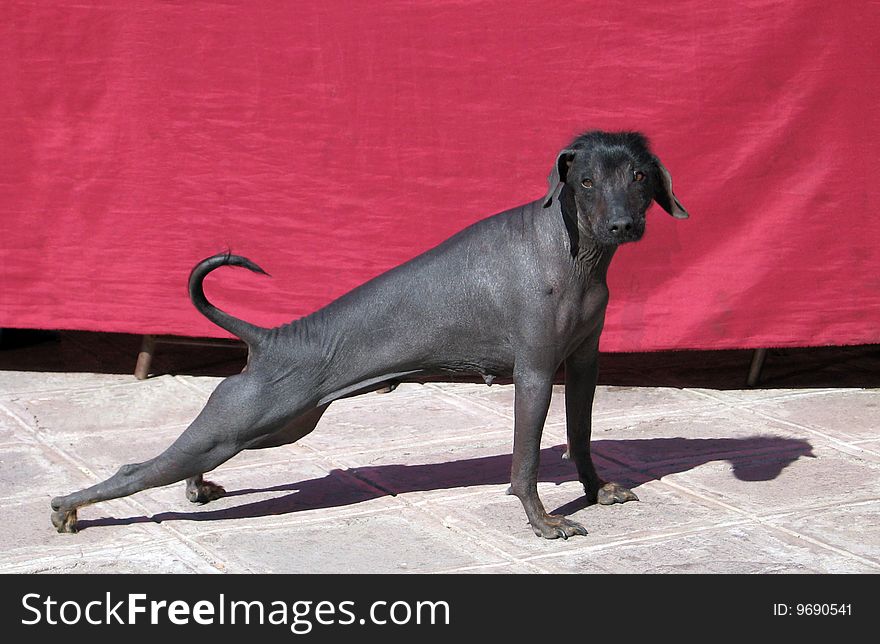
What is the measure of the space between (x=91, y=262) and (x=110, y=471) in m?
1.70

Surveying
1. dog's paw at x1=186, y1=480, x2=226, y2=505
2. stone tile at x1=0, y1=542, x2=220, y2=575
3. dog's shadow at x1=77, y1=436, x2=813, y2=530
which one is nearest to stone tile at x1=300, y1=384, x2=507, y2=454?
dog's shadow at x1=77, y1=436, x2=813, y2=530

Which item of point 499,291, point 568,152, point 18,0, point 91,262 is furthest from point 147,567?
point 18,0

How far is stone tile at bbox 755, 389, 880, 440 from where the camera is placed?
5.92 metres

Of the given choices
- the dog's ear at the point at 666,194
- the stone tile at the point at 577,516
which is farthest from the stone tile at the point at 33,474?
the dog's ear at the point at 666,194

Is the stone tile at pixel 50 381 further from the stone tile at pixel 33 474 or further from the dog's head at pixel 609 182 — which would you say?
the dog's head at pixel 609 182

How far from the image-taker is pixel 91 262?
6.73 meters

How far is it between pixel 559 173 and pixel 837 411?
8.30ft

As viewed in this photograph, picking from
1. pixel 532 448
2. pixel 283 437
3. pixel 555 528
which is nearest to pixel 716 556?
pixel 555 528

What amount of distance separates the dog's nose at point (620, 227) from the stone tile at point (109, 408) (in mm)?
2753

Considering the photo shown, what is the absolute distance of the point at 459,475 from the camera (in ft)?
17.5

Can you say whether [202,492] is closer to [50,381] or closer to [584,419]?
[584,419]

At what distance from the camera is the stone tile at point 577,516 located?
4.56 m

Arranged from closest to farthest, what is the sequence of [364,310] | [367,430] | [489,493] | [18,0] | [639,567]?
[639,567] → [364,310] → [489,493] → [367,430] → [18,0]

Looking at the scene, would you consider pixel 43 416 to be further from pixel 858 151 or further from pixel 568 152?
pixel 858 151
